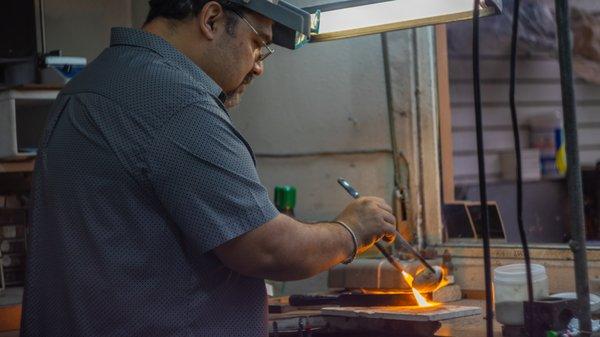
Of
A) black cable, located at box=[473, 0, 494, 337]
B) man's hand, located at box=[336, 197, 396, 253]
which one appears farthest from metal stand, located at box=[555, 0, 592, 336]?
man's hand, located at box=[336, 197, 396, 253]

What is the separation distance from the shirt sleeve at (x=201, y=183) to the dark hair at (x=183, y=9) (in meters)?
0.28

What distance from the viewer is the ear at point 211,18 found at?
1.84m

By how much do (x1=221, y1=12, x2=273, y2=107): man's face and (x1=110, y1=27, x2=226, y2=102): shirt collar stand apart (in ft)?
0.34

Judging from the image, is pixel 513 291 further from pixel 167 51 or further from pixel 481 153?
pixel 167 51

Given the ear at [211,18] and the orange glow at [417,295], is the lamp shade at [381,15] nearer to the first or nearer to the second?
the ear at [211,18]

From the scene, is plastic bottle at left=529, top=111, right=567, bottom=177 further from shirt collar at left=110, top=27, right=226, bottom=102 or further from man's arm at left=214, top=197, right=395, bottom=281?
shirt collar at left=110, top=27, right=226, bottom=102

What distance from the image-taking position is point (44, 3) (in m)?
3.46

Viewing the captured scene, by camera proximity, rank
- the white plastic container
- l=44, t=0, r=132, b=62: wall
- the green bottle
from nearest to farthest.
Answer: the white plastic container → the green bottle → l=44, t=0, r=132, b=62: wall

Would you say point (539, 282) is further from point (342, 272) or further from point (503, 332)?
point (342, 272)

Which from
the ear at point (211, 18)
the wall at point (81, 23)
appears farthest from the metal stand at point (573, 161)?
the wall at point (81, 23)

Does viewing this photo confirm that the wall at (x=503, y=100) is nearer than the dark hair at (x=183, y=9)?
No

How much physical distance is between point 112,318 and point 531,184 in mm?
4153

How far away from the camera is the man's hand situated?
6.31 ft

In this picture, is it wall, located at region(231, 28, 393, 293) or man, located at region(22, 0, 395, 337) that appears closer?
man, located at region(22, 0, 395, 337)
